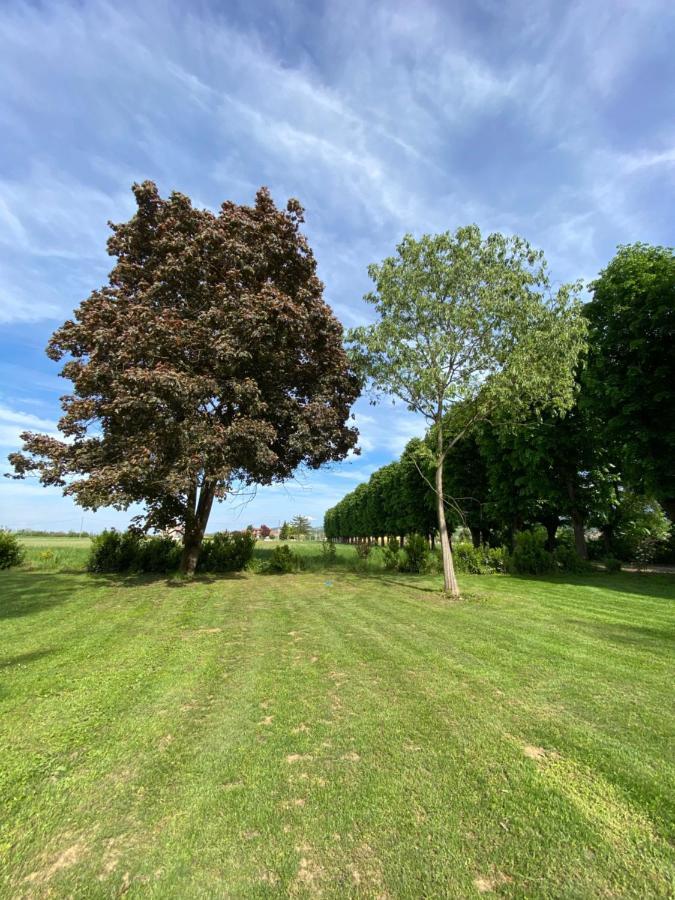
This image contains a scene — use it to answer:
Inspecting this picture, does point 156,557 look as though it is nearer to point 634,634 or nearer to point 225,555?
point 225,555

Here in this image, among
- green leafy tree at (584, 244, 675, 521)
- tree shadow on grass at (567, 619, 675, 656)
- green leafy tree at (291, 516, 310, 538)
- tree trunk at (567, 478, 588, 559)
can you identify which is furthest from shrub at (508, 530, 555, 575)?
green leafy tree at (291, 516, 310, 538)

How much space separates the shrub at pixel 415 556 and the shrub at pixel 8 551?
715 inches

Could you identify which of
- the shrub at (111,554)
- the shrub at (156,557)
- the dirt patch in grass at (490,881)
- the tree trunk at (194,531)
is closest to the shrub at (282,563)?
the tree trunk at (194,531)

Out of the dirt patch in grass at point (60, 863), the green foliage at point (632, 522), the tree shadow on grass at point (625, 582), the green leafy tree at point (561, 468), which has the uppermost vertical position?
the green leafy tree at point (561, 468)

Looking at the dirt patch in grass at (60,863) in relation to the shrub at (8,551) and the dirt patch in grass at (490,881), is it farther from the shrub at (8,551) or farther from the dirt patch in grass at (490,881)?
the shrub at (8,551)

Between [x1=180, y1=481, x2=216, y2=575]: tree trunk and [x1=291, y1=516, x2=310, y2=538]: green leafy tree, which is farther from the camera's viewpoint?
[x1=291, y1=516, x2=310, y2=538]: green leafy tree

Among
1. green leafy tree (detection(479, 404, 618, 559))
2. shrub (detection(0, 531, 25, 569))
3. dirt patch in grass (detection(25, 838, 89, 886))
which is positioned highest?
green leafy tree (detection(479, 404, 618, 559))

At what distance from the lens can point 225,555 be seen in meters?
18.0

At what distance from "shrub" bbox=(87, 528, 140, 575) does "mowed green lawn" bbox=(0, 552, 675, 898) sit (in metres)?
10.6

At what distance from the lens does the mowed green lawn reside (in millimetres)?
A: 2277

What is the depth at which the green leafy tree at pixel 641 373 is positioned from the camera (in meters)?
15.5

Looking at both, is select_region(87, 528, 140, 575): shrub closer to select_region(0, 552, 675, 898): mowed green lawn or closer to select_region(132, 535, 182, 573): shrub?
select_region(132, 535, 182, 573): shrub

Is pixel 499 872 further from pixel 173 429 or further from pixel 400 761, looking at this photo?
pixel 173 429

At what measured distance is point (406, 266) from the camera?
518 inches
